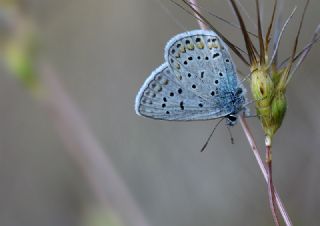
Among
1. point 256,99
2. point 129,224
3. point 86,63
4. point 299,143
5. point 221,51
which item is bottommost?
point 299,143

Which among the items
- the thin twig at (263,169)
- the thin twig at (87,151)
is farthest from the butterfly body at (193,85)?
the thin twig at (87,151)

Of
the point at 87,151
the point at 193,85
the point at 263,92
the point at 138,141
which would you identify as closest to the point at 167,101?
the point at 193,85

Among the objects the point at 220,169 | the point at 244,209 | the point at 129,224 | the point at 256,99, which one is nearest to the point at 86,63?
the point at 220,169

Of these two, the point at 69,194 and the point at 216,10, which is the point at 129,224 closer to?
the point at 69,194

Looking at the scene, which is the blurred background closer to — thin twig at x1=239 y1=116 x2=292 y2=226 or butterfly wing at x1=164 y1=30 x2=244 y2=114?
butterfly wing at x1=164 y1=30 x2=244 y2=114

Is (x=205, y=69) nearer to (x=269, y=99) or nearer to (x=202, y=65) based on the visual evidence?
(x=202, y=65)

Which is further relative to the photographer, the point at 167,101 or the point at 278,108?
the point at 167,101
